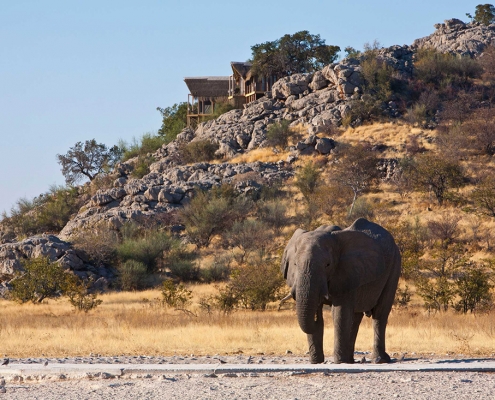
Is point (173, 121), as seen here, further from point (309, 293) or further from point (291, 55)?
point (309, 293)

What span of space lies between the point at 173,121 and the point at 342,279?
73347 mm

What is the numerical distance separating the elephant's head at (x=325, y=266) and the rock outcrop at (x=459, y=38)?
64.0 metres

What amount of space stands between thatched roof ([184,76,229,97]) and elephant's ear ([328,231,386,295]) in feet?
215

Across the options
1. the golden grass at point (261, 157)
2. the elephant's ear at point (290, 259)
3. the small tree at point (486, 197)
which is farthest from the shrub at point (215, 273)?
the elephant's ear at point (290, 259)

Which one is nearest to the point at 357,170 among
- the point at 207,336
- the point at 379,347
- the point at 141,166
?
the point at 141,166

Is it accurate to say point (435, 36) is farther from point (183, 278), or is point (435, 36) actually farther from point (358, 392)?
point (358, 392)

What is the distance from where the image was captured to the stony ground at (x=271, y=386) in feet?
30.2

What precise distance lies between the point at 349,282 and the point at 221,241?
34796 millimetres

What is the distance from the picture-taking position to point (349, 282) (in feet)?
39.3

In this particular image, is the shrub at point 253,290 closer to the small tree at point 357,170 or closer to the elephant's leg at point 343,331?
the elephant's leg at point 343,331

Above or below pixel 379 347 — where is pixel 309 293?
above

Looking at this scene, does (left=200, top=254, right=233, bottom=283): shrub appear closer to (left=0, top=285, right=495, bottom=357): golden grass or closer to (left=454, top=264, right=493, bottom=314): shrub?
(left=454, top=264, right=493, bottom=314): shrub

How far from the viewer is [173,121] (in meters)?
84.0

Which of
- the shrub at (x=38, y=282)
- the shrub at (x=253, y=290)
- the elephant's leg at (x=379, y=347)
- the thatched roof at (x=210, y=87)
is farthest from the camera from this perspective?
the thatched roof at (x=210, y=87)
